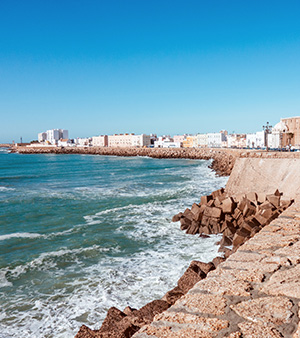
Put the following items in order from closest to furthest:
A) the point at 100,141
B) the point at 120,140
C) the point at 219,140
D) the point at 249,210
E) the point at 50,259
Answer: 1. the point at 50,259
2. the point at 249,210
3. the point at 219,140
4. the point at 120,140
5. the point at 100,141

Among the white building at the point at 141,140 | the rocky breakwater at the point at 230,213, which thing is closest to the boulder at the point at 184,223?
the rocky breakwater at the point at 230,213

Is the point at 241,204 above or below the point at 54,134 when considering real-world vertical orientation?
below

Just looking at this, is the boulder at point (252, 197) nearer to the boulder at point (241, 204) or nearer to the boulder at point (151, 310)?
the boulder at point (241, 204)

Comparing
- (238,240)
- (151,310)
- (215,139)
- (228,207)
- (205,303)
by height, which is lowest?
(238,240)

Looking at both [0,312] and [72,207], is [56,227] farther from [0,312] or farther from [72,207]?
[0,312]

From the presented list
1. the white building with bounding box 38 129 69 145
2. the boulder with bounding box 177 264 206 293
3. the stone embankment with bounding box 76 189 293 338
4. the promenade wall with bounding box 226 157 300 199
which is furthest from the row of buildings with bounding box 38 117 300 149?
the boulder with bounding box 177 264 206 293

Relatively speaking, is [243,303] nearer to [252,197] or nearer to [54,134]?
[252,197]

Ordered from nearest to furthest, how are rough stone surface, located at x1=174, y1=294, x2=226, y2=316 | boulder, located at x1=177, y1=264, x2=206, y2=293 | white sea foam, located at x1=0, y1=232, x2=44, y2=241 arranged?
rough stone surface, located at x1=174, y1=294, x2=226, y2=316 → boulder, located at x1=177, y1=264, x2=206, y2=293 → white sea foam, located at x1=0, y1=232, x2=44, y2=241

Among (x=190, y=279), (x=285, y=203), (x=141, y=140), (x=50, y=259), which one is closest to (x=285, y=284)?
(x=190, y=279)

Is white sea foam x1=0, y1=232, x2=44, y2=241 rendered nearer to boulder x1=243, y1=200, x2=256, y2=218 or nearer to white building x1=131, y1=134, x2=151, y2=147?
boulder x1=243, y1=200, x2=256, y2=218

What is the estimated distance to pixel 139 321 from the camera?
10.3 feet

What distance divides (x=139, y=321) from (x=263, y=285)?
1.30 meters

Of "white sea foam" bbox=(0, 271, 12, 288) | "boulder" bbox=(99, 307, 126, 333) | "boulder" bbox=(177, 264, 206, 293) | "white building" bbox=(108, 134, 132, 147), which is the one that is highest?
"white building" bbox=(108, 134, 132, 147)

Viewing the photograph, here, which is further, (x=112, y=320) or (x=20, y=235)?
(x=20, y=235)
